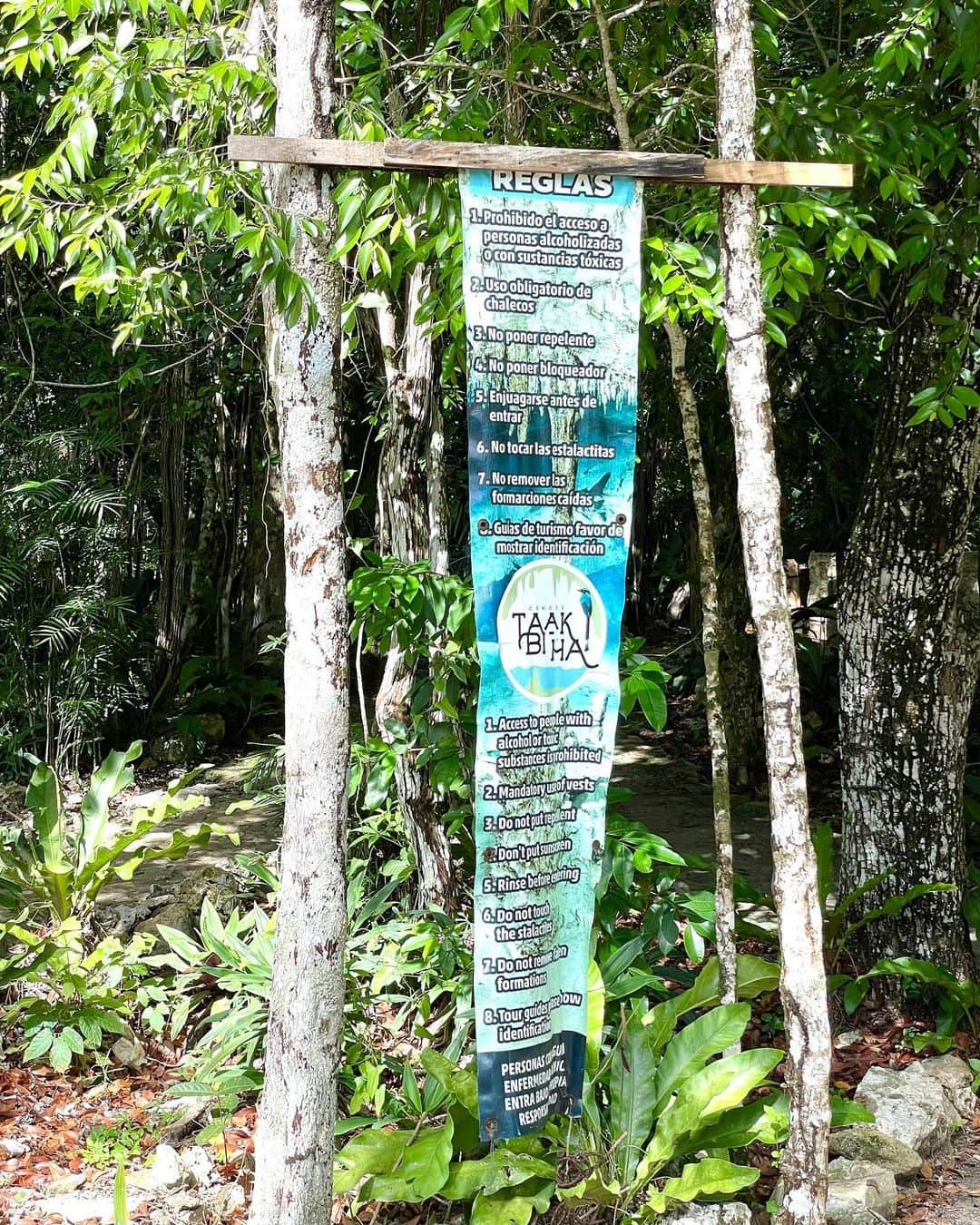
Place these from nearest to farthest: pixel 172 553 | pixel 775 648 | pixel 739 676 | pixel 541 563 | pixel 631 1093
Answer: pixel 541 563
pixel 775 648
pixel 631 1093
pixel 739 676
pixel 172 553

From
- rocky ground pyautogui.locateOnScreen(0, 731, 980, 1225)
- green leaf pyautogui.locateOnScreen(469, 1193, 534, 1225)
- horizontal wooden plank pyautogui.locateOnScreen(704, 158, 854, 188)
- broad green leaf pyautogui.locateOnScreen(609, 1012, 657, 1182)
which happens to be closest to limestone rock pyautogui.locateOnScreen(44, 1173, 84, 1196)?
rocky ground pyautogui.locateOnScreen(0, 731, 980, 1225)

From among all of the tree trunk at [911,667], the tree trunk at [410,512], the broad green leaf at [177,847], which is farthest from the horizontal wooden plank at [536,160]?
the broad green leaf at [177,847]

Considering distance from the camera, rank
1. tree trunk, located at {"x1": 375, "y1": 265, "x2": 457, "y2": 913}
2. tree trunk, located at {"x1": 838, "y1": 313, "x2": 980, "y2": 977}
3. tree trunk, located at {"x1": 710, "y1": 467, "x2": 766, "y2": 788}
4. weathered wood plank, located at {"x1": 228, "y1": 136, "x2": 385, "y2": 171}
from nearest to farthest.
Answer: weathered wood plank, located at {"x1": 228, "y1": 136, "x2": 385, "y2": 171}
tree trunk, located at {"x1": 375, "y1": 265, "x2": 457, "y2": 913}
tree trunk, located at {"x1": 838, "y1": 313, "x2": 980, "y2": 977}
tree trunk, located at {"x1": 710, "y1": 467, "x2": 766, "y2": 788}

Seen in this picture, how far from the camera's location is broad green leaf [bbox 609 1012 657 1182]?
11.8 ft

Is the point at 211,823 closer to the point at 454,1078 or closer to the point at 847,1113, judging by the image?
the point at 454,1078

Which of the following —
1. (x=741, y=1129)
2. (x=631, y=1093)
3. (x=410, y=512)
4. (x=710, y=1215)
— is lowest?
(x=710, y=1215)

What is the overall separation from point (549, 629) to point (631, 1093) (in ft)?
5.04

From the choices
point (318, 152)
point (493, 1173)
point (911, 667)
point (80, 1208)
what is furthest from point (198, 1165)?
point (911, 667)

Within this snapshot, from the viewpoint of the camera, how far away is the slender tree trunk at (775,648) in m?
3.24

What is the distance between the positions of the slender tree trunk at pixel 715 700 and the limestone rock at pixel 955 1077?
→ 4.45 ft

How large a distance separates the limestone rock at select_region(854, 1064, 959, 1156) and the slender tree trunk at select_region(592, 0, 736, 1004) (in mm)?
929

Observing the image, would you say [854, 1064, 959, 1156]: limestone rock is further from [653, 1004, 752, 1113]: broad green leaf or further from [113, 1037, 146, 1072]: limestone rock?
[113, 1037, 146, 1072]: limestone rock

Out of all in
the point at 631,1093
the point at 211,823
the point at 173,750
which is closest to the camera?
the point at 631,1093

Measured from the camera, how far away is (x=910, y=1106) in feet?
14.2
